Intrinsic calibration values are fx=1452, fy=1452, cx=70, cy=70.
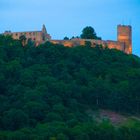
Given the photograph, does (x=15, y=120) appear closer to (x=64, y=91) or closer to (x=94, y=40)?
(x=64, y=91)

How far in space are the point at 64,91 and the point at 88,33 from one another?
1702cm

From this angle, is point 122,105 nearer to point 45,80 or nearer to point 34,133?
point 45,80

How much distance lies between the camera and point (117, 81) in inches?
3607

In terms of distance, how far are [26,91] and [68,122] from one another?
5.39 m

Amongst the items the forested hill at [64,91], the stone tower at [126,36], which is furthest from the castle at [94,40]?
the forested hill at [64,91]

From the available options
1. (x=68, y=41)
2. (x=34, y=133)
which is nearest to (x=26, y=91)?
(x=34, y=133)

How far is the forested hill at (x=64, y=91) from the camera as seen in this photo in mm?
78875

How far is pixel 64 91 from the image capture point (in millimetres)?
86062

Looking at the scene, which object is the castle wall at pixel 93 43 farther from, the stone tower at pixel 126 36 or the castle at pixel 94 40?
the stone tower at pixel 126 36

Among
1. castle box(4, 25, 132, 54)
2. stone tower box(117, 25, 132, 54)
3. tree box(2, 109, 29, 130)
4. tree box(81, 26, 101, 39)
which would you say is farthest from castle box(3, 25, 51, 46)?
tree box(2, 109, 29, 130)

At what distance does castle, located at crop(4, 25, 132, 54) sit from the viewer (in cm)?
9846

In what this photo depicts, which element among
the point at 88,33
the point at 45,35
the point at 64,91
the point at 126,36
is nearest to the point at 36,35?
the point at 45,35

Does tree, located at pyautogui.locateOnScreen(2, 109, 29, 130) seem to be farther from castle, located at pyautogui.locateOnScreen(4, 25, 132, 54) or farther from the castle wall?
the castle wall

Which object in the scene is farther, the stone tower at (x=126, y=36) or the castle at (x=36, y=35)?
the stone tower at (x=126, y=36)
